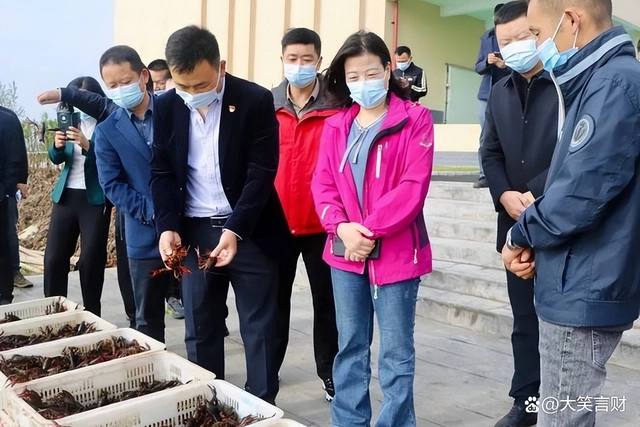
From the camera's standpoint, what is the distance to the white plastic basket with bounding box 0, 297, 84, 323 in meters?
4.06

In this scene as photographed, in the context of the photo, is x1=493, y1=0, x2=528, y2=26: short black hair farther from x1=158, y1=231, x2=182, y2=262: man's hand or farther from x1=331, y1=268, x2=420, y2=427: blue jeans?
x1=158, y1=231, x2=182, y2=262: man's hand

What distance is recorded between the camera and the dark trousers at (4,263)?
564cm

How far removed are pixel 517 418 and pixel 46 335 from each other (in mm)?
2759

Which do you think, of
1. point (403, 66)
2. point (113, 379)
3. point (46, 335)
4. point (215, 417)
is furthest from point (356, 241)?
point (403, 66)

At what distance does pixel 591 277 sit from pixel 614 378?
2.42m

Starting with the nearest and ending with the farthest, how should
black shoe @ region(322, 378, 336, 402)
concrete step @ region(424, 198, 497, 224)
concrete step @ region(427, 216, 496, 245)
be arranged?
black shoe @ region(322, 378, 336, 402) < concrete step @ region(427, 216, 496, 245) < concrete step @ region(424, 198, 497, 224)

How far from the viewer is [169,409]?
2.56 metres

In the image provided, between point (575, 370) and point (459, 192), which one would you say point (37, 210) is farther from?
point (575, 370)

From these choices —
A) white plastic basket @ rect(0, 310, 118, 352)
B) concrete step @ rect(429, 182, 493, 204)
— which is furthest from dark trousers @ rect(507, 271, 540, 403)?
concrete step @ rect(429, 182, 493, 204)

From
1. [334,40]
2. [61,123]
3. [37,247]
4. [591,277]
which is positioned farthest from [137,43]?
[591,277]

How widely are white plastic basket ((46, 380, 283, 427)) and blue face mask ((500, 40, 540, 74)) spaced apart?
6.97ft

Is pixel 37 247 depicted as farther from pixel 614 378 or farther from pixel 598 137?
pixel 598 137

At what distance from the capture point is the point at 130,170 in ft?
12.2

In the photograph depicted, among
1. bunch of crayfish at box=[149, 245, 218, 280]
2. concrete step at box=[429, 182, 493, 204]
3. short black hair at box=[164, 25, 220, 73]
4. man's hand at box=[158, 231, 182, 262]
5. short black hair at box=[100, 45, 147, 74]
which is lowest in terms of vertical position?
bunch of crayfish at box=[149, 245, 218, 280]
